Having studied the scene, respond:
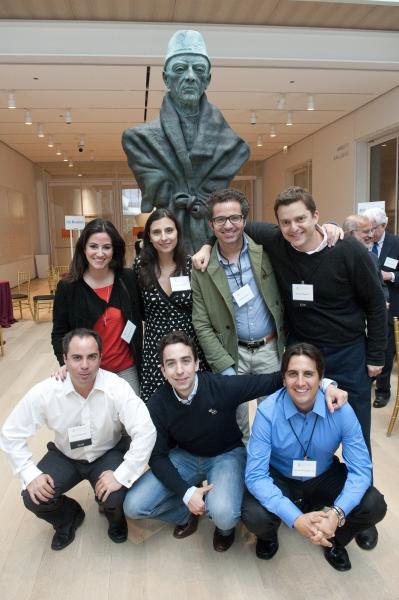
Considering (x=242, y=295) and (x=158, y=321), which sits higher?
(x=242, y=295)

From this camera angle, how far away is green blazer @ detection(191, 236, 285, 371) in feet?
6.77

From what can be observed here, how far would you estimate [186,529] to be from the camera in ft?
6.98

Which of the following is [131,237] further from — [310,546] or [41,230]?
[310,546]

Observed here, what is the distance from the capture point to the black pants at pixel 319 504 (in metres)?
1.80

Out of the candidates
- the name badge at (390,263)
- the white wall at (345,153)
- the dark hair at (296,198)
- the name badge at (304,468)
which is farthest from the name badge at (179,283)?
the white wall at (345,153)

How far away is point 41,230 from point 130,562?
552 inches

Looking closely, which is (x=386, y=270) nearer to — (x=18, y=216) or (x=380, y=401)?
(x=380, y=401)

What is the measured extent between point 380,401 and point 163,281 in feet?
7.89

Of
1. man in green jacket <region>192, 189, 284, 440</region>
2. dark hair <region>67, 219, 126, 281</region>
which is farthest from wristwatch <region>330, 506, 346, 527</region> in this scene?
dark hair <region>67, 219, 126, 281</region>

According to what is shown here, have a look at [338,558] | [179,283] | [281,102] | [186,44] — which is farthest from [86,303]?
[281,102]

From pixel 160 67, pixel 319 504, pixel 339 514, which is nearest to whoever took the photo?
pixel 339 514

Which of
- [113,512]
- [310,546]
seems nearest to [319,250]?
[310,546]

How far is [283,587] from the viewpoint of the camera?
1.78m

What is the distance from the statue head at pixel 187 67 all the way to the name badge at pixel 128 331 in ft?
3.90
